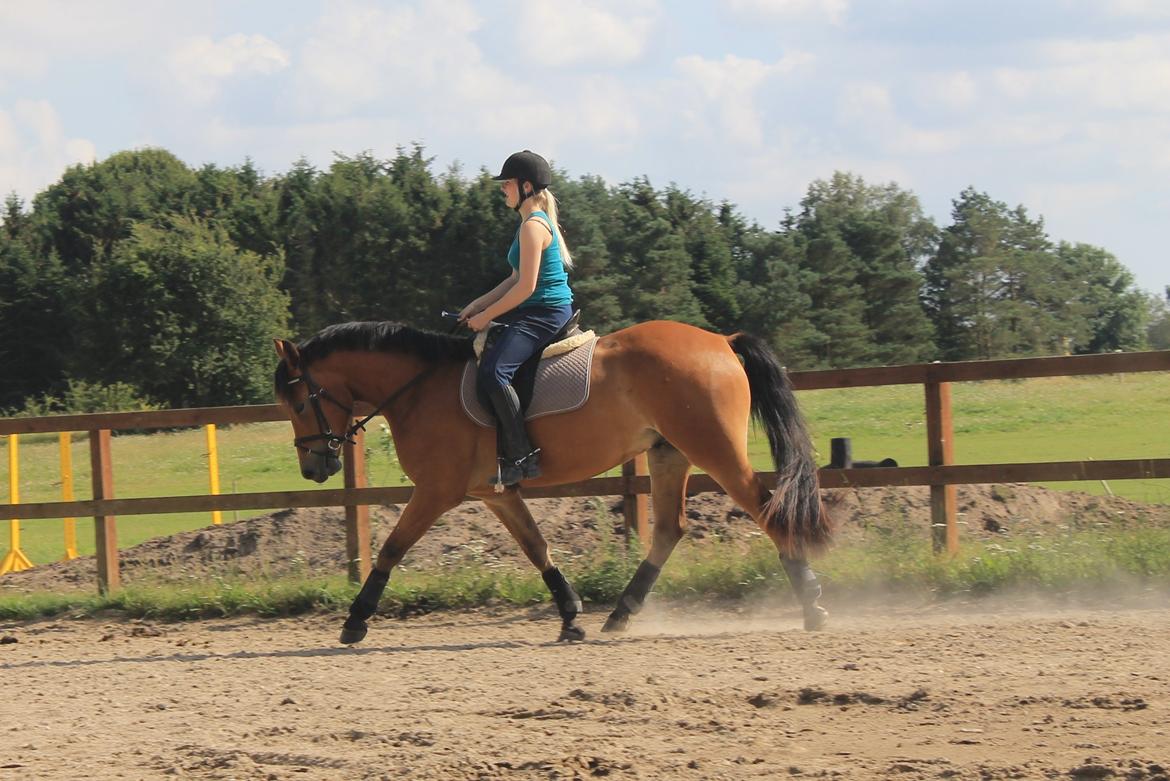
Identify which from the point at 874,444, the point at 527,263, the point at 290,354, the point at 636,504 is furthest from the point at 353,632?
the point at 874,444

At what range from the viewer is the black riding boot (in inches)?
280

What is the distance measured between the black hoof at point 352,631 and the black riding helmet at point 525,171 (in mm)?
2745

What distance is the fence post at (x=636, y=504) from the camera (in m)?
8.77

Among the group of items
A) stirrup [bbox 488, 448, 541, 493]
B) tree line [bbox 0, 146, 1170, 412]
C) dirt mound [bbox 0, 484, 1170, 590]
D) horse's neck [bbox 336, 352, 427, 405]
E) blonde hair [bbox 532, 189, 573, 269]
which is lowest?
dirt mound [bbox 0, 484, 1170, 590]

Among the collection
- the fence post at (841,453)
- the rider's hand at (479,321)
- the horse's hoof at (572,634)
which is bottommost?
the horse's hoof at (572,634)

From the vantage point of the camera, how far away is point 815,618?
23.6ft

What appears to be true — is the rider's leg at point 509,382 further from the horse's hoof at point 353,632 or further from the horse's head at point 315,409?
the horse's hoof at point 353,632

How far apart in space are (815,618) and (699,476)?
1.68 meters

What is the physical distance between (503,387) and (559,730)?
255cm

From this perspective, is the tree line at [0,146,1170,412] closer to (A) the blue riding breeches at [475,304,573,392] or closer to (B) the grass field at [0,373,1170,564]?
(B) the grass field at [0,373,1170,564]

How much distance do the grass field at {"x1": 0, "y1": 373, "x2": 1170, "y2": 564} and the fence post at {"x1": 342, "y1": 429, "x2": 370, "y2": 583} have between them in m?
3.60

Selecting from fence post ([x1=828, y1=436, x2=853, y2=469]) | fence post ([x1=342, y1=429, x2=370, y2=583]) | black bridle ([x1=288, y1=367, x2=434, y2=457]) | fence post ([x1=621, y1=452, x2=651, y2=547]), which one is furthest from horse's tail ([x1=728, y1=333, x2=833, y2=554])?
fence post ([x1=342, y1=429, x2=370, y2=583])

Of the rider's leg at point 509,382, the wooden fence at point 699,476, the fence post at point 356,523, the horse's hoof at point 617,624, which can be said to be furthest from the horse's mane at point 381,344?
the horse's hoof at point 617,624

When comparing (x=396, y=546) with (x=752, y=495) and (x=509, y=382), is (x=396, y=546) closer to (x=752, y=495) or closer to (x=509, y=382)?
(x=509, y=382)
